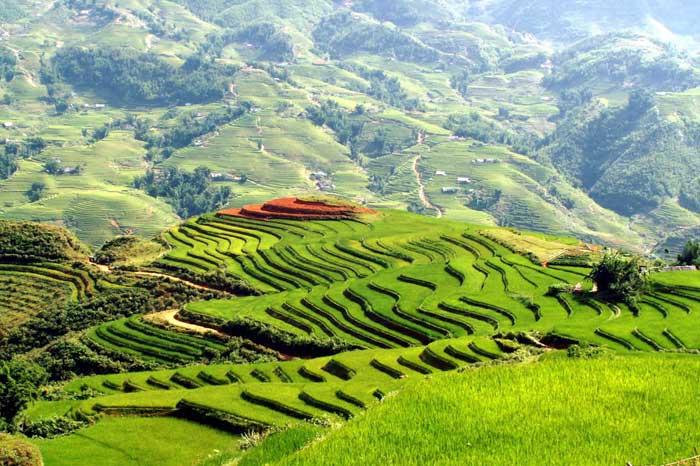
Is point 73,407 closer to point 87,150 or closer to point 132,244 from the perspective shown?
point 132,244

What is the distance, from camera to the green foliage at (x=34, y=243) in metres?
65.4

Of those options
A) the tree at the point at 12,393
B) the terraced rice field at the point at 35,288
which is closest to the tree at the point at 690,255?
the terraced rice field at the point at 35,288

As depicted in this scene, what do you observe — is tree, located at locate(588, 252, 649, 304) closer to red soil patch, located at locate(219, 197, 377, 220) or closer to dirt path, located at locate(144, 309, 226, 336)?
dirt path, located at locate(144, 309, 226, 336)

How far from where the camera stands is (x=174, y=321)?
53.7m

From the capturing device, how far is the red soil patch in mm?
82125

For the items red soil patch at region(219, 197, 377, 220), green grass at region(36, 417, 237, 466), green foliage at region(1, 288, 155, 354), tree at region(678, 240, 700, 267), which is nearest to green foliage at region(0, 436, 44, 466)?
green grass at region(36, 417, 237, 466)

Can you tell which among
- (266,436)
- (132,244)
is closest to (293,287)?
(132,244)

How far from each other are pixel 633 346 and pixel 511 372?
20.2m

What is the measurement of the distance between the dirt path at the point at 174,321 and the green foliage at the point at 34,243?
16.1 metres

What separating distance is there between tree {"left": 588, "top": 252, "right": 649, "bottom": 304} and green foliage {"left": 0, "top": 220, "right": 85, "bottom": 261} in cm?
4419

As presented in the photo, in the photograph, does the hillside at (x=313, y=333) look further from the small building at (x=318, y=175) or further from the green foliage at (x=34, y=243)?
the small building at (x=318, y=175)

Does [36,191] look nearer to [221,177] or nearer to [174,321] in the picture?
[221,177]

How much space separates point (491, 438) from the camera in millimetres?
16891


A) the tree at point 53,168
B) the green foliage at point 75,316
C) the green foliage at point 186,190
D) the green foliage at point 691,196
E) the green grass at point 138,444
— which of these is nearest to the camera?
the green grass at point 138,444
